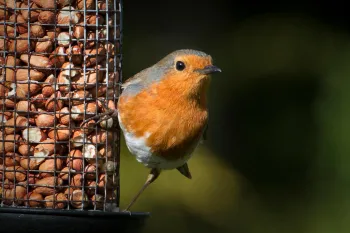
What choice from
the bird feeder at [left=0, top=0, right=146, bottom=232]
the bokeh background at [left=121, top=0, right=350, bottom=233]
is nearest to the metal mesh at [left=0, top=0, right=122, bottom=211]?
the bird feeder at [left=0, top=0, right=146, bottom=232]

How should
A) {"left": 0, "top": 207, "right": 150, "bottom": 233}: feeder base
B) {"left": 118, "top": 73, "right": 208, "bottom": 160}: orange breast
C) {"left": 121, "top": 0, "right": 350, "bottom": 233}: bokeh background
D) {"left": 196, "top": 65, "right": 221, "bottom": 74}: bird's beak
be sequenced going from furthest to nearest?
{"left": 121, "top": 0, "right": 350, "bottom": 233}: bokeh background
{"left": 118, "top": 73, "right": 208, "bottom": 160}: orange breast
{"left": 196, "top": 65, "right": 221, "bottom": 74}: bird's beak
{"left": 0, "top": 207, "right": 150, "bottom": 233}: feeder base

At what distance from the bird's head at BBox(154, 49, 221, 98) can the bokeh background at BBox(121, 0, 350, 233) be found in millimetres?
2194

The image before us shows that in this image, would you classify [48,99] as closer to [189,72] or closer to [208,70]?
[189,72]

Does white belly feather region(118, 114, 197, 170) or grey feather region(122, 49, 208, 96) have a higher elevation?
grey feather region(122, 49, 208, 96)

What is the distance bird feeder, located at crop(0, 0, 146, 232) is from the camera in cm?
408

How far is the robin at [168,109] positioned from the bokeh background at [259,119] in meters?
→ 2.01

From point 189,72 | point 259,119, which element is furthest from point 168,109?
point 259,119

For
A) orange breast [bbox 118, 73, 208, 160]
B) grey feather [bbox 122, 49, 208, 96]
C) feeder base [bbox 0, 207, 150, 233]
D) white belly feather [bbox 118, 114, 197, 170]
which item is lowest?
feeder base [bbox 0, 207, 150, 233]

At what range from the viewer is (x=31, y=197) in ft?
13.4

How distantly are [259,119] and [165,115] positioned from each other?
11.4 feet

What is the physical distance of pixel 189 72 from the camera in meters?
4.07

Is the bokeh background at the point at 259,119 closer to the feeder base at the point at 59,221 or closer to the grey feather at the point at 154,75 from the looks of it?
the grey feather at the point at 154,75

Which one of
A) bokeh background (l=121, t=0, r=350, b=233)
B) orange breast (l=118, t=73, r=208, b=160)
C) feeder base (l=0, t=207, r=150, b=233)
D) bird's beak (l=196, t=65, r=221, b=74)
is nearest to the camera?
feeder base (l=0, t=207, r=150, b=233)

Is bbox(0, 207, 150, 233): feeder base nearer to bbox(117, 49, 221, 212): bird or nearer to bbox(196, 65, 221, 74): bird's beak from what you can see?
bbox(117, 49, 221, 212): bird
